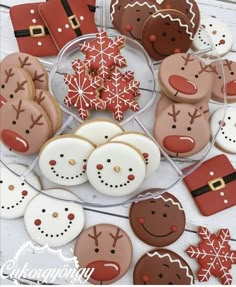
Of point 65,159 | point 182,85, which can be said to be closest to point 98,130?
point 65,159

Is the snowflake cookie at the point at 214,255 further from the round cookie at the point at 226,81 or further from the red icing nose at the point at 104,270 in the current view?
the round cookie at the point at 226,81

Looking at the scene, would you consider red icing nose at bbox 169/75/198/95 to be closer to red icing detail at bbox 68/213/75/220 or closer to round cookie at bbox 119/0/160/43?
round cookie at bbox 119/0/160/43

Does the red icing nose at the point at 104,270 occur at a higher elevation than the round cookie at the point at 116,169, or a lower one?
lower

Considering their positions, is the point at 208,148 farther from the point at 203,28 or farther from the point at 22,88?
the point at 22,88

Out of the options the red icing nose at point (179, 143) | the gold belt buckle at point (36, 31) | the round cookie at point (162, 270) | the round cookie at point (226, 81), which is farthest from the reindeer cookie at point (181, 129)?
the gold belt buckle at point (36, 31)

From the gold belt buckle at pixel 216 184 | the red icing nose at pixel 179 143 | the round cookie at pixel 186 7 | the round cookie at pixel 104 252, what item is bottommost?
the round cookie at pixel 104 252

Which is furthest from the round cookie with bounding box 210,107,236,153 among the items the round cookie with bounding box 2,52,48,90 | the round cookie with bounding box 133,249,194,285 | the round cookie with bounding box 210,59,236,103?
the round cookie with bounding box 2,52,48,90
